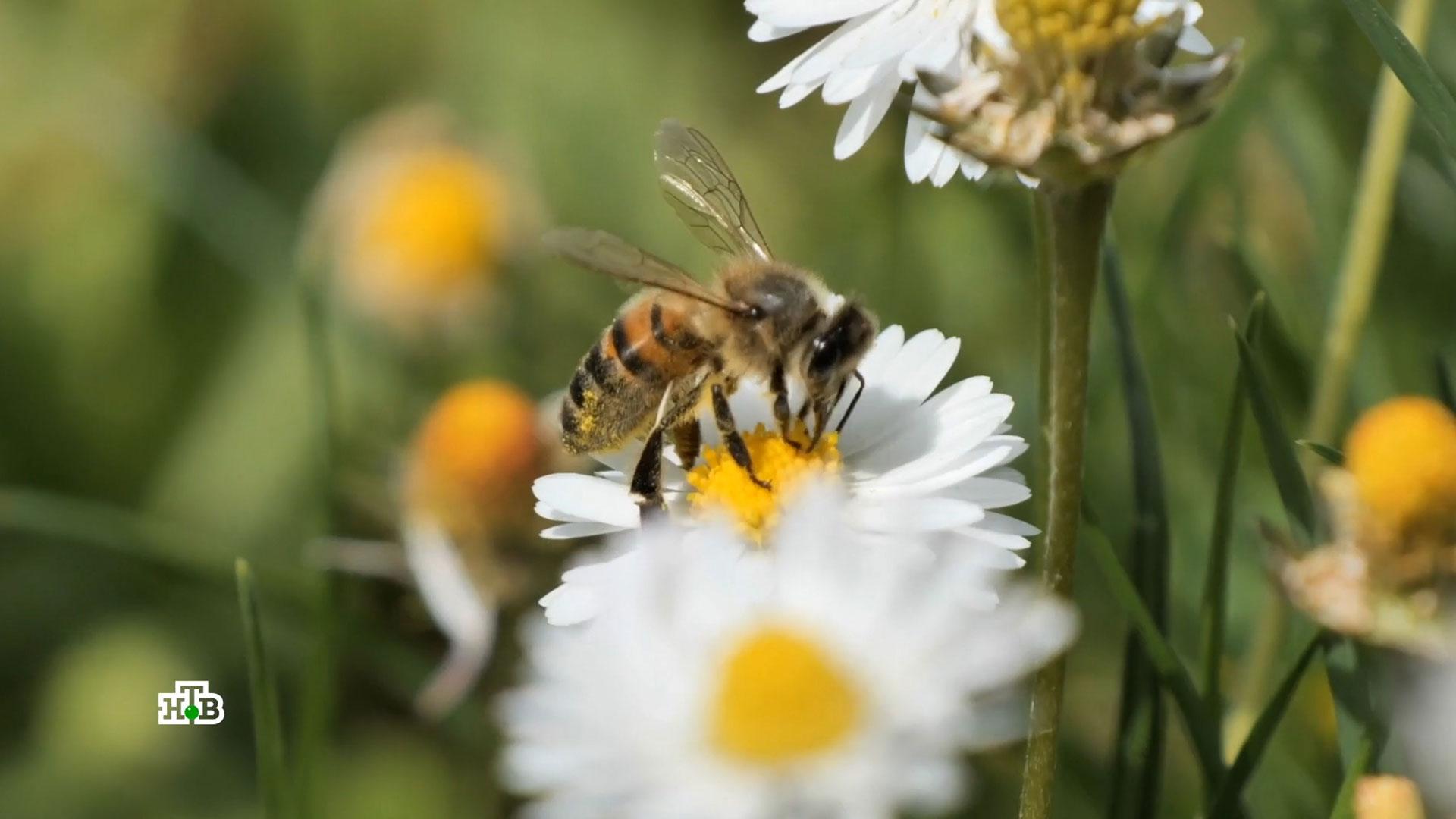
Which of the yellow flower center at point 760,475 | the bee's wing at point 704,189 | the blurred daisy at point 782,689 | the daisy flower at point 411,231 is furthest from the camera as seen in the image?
the daisy flower at point 411,231


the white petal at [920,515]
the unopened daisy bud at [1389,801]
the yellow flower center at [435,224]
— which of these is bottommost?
the unopened daisy bud at [1389,801]

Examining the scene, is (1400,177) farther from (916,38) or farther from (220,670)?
(220,670)

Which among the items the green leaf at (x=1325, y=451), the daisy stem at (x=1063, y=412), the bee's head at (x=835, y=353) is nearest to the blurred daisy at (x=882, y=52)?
the daisy stem at (x=1063, y=412)

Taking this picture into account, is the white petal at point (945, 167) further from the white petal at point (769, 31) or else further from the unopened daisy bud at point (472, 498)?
the unopened daisy bud at point (472, 498)

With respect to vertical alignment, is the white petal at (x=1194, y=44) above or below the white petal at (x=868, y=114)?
below

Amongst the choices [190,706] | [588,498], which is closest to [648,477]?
[588,498]

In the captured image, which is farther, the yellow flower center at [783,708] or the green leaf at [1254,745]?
the green leaf at [1254,745]

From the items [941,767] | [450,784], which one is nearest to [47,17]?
[450,784]
